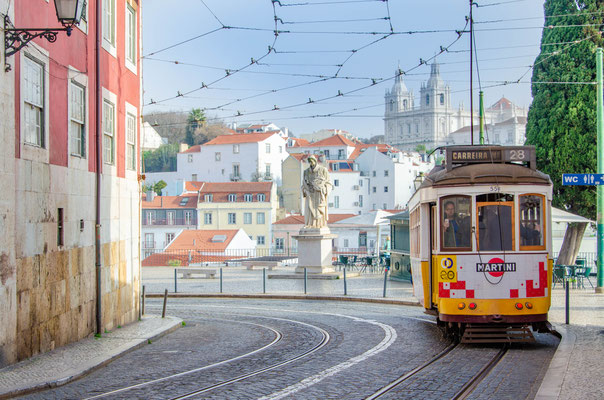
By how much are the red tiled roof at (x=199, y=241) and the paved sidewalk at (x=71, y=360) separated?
45460 mm

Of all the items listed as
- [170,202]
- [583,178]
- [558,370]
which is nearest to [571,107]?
[583,178]

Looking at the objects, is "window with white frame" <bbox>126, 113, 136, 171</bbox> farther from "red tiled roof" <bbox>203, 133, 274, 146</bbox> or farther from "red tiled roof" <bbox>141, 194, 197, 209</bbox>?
"red tiled roof" <bbox>203, 133, 274, 146</bbox>

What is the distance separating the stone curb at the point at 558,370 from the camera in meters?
8.70

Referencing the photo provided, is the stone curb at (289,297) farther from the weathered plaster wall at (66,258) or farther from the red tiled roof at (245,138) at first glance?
the red tiled roof at (245,138)

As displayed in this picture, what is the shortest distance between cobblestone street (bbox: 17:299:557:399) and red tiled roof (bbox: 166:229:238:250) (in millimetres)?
43395

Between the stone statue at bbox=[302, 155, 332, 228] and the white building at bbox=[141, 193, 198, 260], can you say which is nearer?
the stone statue at bbox=[302, 155, 332, 228]

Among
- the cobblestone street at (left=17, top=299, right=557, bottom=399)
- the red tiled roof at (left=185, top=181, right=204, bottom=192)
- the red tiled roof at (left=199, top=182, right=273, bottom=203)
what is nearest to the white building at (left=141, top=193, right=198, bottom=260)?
the red tiled roof at (left=199, top=182, right=273, bottom=203)

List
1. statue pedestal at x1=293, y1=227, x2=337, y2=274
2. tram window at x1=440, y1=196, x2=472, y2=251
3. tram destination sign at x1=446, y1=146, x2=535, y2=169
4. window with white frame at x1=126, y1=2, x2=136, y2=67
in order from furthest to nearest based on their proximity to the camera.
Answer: statue pedestal at x1=293, y1=227, x2=337, y2=274 < window with white frame at x1=126, y1=2, x2=136, y2=67 < tram destination sign at x1=446, y1=146, x2=535, y2=169 < tram window at x1=440, y1=196, x2=472, y2=251

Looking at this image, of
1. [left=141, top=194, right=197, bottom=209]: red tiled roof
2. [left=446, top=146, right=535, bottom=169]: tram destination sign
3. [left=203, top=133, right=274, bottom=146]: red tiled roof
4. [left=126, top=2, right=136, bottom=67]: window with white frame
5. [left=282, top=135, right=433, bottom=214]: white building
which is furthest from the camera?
[left=282, top=135, right=433, bottom=214]: white building

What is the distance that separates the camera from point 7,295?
430 inches

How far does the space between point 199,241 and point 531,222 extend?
170 ft

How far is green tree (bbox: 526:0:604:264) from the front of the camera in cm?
3297

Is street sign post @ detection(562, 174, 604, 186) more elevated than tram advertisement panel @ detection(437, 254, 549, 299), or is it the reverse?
street sign post @ detection(562, 174, 604, 186)

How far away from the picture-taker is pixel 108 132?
54.3 ft
